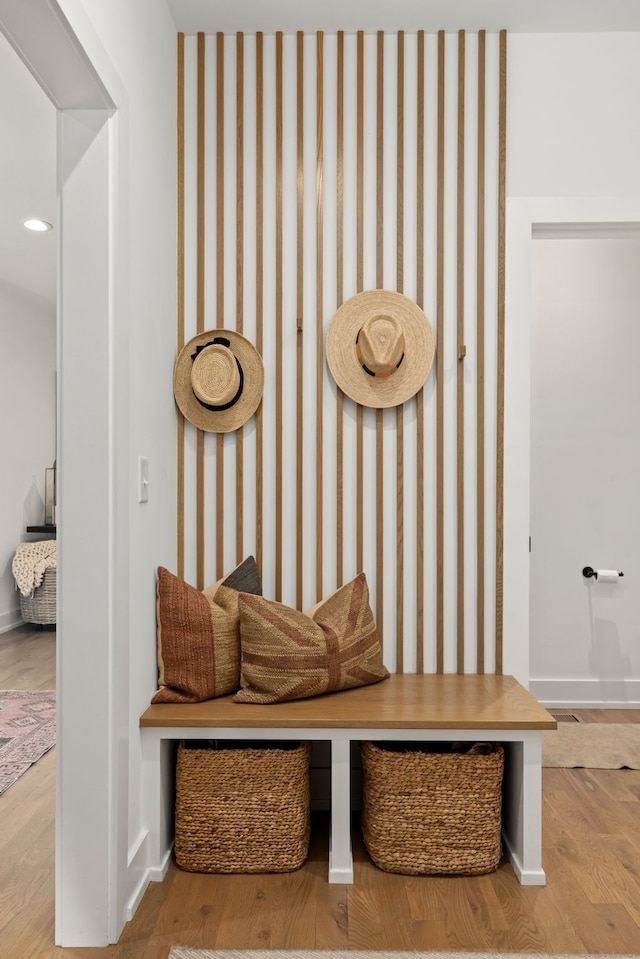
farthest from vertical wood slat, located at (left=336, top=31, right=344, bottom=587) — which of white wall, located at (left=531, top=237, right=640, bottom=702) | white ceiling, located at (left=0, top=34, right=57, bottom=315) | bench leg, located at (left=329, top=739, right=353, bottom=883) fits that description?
white wall, located at (left=531, top=237, right=640, bottom=702)

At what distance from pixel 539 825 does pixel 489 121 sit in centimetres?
236

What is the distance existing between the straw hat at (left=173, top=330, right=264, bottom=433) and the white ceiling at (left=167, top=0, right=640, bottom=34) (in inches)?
42.5

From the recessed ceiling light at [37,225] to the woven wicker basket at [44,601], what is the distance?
2.47 metres

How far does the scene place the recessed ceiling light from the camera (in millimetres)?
4344

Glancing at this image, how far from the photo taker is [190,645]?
220 centimetres

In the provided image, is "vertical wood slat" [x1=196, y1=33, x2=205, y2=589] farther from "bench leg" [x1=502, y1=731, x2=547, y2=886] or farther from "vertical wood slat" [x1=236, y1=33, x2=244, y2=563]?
"bench leg" [x1=502, y1=731, x2=547, y2=886]

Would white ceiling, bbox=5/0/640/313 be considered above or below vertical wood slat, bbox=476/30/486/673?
above

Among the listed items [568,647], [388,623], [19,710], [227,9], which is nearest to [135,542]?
[388,623]

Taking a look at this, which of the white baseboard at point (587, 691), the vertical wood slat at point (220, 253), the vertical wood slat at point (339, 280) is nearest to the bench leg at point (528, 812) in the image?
the vertical wood slat at point (339, 280)

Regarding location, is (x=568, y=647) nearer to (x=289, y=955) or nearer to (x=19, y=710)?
(x=289, y=955)

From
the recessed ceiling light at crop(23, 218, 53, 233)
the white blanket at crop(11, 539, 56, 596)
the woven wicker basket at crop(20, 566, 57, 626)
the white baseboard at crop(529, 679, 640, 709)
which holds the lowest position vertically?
the white baseboard at crop(529, 679, 640, 709)

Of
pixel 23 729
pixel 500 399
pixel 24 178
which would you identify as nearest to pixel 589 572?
pixel 500 399

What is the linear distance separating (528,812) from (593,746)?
1161mm

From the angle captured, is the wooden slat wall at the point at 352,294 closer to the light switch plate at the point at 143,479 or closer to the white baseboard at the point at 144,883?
the light switch plate at the point at 143,479
